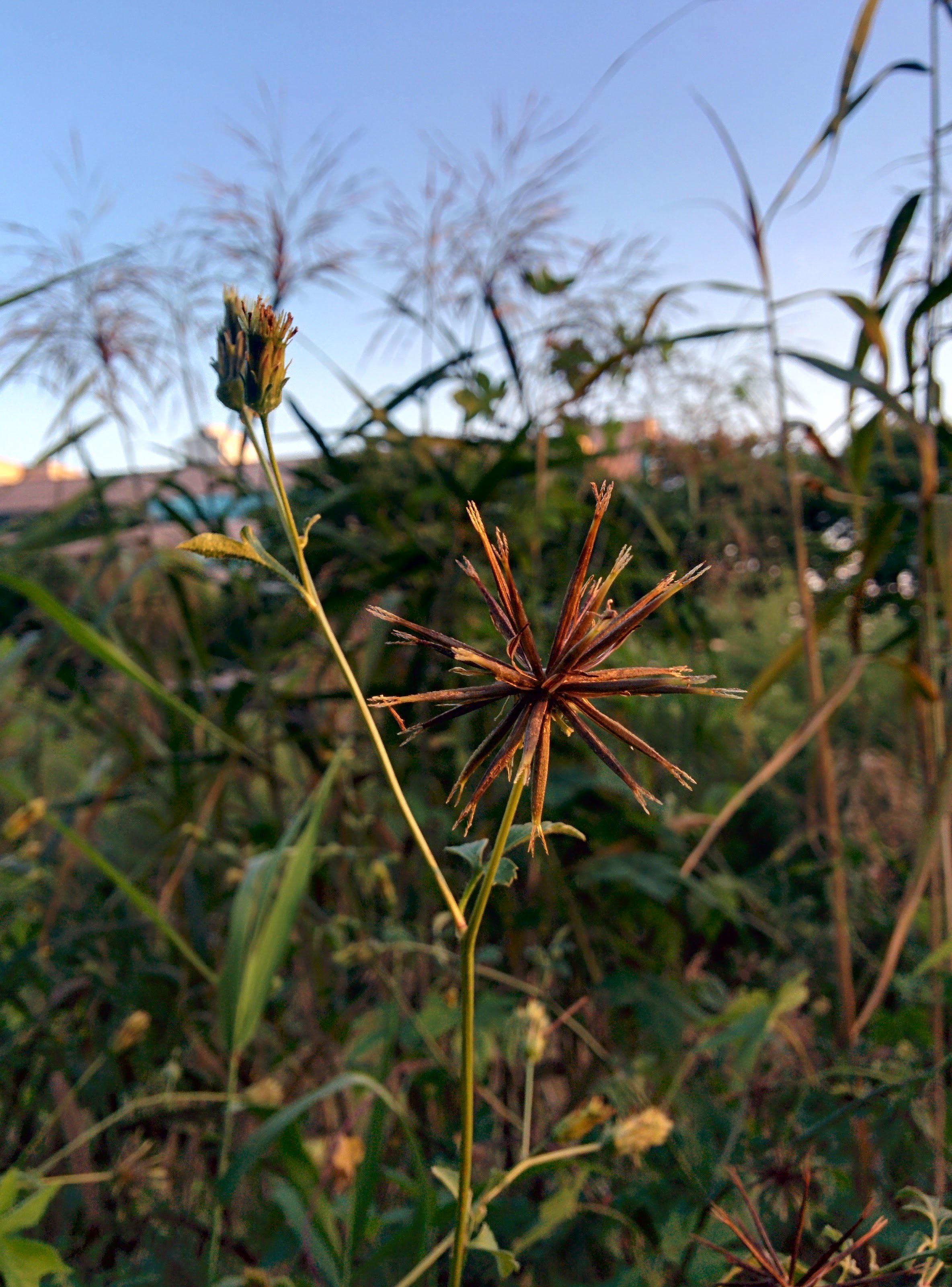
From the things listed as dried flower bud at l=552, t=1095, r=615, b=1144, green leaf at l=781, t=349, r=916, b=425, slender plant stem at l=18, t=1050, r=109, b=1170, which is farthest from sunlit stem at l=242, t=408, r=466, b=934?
slender plant stem at l=18, t=1050, r=109, b=1170

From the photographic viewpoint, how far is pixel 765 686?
0.79 m

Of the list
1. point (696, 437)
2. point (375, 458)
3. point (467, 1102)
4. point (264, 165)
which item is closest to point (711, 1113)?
point (467, 1102)

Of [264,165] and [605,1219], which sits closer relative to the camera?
[605,1219]

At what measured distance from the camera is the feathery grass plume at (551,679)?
21cm

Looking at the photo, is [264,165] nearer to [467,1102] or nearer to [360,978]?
[360,978]

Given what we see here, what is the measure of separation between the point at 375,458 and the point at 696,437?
3.39 feet

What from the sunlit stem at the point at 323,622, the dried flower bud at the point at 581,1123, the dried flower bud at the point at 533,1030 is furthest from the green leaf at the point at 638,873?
the sunlit stem at the point at 323,622

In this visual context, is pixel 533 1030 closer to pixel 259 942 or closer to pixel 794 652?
pixel 259 942

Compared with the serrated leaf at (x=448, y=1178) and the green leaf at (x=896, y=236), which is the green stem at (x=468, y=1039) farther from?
the green leaf at (x=896, y=236)

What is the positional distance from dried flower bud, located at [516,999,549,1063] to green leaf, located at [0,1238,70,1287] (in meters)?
0.26

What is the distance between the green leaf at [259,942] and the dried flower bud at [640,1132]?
0.23 metres

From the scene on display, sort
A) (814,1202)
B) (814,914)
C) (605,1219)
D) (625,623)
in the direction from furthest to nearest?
(814,914)
(605,1219)
(814,1202)
(625,623)

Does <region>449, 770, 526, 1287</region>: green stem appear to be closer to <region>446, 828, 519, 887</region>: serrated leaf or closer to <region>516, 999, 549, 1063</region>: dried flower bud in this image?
<region>446, 828, 519, 887</region>: serrated leaf

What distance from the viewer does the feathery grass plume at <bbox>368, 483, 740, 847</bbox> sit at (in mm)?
214
